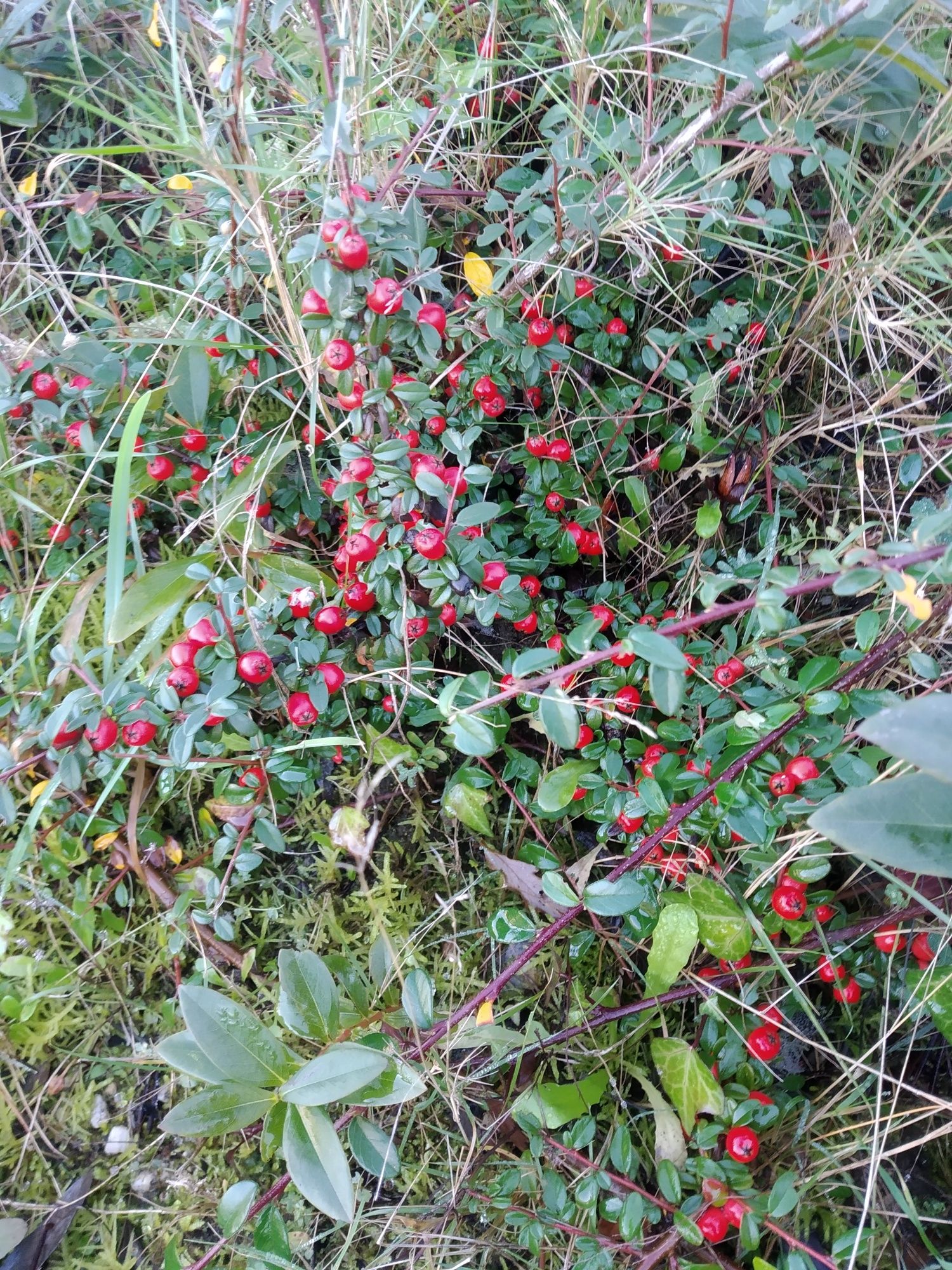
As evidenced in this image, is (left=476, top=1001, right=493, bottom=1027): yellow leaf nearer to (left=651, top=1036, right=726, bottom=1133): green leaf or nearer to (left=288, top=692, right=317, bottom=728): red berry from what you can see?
(left=651, top=1036, right=726, bottom=1133): green leaf

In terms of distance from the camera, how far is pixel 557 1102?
1961mm

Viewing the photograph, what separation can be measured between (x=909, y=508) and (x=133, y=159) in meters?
3.00

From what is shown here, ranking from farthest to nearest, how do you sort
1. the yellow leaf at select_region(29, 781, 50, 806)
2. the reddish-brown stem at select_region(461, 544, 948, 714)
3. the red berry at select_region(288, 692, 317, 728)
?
the yellow leaf at select_region(29, 781, 50, 806)
the red berry at select_region(288, 692, 317, 728)
the reddish-brown stem at select_region(461, 544, 948, 714)

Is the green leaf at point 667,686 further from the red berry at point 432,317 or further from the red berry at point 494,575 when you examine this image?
the red berry at point 432,317

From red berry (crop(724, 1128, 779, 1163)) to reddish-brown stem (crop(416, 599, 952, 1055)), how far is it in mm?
298

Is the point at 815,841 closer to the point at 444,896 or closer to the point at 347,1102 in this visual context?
the point at 444,896

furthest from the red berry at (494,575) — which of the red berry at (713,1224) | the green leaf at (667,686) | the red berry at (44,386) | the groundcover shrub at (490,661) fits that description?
the red berry at (713,1224)

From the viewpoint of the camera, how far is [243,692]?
210cm

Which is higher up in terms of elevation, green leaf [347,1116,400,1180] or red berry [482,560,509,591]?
red berry [482,560,509,591]

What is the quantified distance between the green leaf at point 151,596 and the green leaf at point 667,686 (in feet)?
4.40

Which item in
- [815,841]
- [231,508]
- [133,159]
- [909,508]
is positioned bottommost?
[815,841]

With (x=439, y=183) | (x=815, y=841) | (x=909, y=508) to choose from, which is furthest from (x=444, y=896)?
(x=439, y=183)

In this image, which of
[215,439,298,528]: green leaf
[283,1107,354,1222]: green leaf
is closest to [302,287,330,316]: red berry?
[215,439,298,528]: green leaf

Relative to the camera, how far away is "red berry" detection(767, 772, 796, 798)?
187 cm
